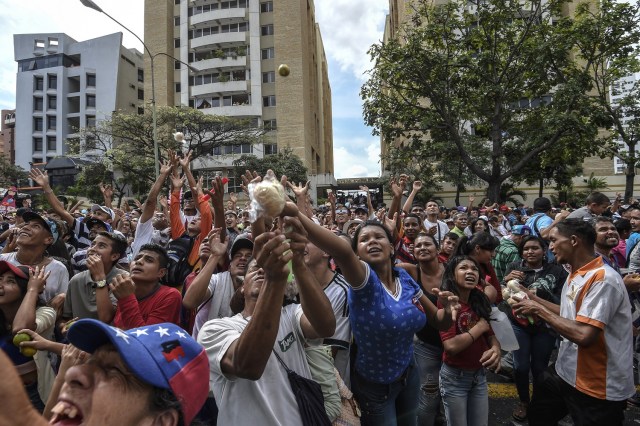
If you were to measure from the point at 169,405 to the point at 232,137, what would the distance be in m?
31.5

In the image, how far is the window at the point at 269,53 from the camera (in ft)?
137

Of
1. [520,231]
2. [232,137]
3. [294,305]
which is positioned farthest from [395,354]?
[232,137]

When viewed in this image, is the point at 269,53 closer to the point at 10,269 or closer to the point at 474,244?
the point at 474,244

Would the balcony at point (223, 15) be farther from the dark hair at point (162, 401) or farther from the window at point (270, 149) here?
the dark hair at point (162, 401)

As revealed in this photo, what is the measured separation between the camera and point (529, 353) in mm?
3705

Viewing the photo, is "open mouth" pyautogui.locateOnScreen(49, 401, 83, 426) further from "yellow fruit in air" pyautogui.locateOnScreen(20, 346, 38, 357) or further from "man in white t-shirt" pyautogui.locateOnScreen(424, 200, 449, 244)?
"man in white t-shirt" pyautogui.locateOnScreen(424, 200, 449, 244)

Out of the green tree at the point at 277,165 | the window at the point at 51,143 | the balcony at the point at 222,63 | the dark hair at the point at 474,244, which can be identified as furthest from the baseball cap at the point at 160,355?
the window at the point at 51,143

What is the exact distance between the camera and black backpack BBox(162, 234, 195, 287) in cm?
380

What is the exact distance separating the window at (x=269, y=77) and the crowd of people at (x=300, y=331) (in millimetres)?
39795

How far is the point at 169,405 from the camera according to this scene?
3.51 ft

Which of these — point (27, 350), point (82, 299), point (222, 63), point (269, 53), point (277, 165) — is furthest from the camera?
point (269, 53)

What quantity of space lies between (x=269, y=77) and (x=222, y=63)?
489 cm

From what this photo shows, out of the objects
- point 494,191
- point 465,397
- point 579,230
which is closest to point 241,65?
point 494,191

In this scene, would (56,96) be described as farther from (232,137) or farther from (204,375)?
(204,375)
